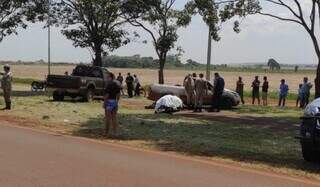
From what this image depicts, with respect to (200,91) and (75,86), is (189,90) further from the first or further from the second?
(75,86)

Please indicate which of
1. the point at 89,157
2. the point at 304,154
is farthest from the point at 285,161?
the point at 89,157

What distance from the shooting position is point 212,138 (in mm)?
16312

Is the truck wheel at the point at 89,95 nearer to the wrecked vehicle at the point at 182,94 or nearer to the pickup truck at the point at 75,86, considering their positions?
the pickup truck at the point at 75,86

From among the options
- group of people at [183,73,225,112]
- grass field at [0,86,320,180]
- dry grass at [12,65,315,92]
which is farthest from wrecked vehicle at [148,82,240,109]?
dry grass at [12,65,315,92]

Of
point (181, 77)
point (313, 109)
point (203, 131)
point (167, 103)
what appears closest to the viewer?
point (313, 109)

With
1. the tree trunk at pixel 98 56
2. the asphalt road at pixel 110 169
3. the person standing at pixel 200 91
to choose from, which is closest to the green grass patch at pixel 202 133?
the asphalt road at pixel 110 169

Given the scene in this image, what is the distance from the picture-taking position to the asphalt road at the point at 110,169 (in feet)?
30.5

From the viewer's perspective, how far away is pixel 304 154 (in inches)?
479

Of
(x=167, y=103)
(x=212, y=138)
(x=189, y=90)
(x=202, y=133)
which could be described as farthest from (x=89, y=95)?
(x=212, y=138)

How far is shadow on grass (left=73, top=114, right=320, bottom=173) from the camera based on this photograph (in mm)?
12926

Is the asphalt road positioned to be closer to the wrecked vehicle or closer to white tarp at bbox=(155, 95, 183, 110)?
white tarp at bbox=(155, 95, 183, 110)

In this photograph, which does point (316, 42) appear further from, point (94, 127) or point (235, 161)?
point (235, 161)

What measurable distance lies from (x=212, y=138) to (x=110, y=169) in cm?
626

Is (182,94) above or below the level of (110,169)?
above
